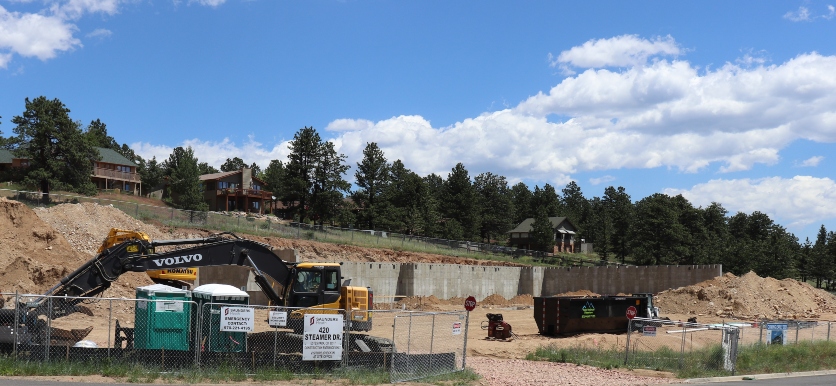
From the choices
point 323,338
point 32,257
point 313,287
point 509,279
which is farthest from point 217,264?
point 509,279

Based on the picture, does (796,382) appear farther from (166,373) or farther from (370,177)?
(370,177)

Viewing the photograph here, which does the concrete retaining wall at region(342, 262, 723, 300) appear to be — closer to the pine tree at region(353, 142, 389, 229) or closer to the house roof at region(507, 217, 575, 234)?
the pine tree at region(353, 142, 389, 229)

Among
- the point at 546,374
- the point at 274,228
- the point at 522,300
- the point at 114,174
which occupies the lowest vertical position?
the point at 522,300

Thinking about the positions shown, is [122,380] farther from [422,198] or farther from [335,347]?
[422,198]

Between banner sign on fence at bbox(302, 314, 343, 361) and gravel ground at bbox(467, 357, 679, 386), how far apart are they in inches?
151

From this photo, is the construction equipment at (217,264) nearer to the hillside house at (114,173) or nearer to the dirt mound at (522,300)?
the dirt mound at (522,300)

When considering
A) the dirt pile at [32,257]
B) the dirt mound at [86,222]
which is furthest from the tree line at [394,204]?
the dirt pile at [32,257]

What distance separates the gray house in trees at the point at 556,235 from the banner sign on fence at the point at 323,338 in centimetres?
9068

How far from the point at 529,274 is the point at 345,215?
2617 cm

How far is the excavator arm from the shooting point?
20.4 meters

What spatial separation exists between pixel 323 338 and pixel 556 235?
332 ft

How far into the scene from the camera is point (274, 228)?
60.7m

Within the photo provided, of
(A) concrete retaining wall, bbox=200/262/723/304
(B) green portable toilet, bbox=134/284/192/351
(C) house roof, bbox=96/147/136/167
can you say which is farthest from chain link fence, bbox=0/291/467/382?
(C) house roof, bbox=96/147/136/167

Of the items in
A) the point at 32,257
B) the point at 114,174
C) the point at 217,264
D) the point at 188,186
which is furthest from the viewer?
the point at 114,174
